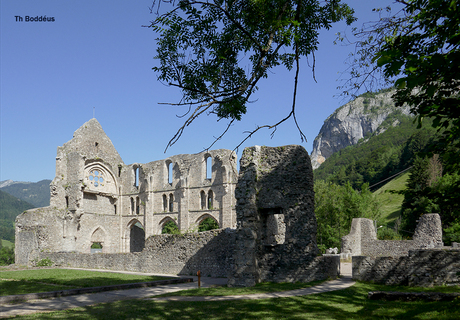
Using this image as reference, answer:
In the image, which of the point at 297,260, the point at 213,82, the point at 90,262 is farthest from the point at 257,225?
the point at 90,262

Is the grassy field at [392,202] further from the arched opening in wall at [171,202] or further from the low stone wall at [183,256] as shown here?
the low stone wall at [183,256]

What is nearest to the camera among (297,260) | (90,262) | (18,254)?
(297,260)

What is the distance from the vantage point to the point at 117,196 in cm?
4306

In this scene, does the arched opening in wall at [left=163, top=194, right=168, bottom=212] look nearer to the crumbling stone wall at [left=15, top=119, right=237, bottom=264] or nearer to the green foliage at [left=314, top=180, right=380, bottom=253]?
the crumbling stone wall at [left=15, top=119, right=237, bottom=264]

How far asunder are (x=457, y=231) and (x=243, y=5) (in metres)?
28.8

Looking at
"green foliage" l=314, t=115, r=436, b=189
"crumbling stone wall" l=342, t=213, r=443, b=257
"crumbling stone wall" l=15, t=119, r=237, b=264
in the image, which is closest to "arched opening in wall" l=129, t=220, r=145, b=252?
"crumbling stone wall" l=15, t=119, r=237, b=264

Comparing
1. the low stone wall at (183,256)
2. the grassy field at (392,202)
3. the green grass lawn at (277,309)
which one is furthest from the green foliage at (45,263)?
the grassy field at (392,202)

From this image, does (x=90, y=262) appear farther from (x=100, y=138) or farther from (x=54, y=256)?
(x=100, y=138)

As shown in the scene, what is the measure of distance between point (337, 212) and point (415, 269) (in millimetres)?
26176

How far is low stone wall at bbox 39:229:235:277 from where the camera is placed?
16.3 m

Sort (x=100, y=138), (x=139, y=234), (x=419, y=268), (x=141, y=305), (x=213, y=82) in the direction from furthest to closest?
(x=139, y=234), (x=100, y=138), (x=419, y=268), (x=141, y=305), (x=213, y=82)

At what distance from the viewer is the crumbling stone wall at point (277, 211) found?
43.0 feet

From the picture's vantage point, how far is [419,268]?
11.1m

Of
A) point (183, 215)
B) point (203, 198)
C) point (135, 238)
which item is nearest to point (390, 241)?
point (203, 198)
